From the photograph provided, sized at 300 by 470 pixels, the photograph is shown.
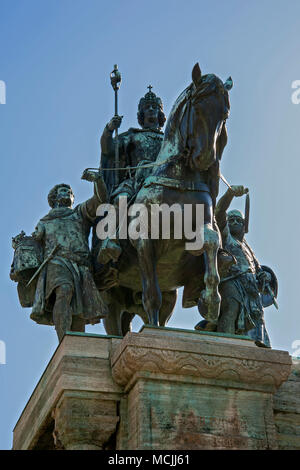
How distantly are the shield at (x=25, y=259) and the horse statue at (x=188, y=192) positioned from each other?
3.81ft

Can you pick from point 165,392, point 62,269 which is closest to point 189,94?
point 62,269

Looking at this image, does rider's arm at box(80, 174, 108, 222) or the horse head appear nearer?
the horse head

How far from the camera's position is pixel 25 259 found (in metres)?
14.3

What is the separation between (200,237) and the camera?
13039 millimetres

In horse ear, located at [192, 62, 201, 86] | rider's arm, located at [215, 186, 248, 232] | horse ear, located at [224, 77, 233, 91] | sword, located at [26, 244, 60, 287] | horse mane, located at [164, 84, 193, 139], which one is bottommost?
sword, located at [26, 244, 60, 287]

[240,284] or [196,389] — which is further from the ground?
[240,284]

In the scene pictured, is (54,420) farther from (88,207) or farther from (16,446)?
(88,207)

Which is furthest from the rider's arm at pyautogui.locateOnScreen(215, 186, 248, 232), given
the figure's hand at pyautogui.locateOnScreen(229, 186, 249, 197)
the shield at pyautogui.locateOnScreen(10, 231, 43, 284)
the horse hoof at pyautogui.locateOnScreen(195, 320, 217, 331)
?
the shield at pyautogui.locateOnScreen(10, 231, 43, 284)

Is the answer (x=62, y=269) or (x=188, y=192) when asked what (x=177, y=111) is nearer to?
(x=188, y=192)

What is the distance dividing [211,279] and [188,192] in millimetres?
1229

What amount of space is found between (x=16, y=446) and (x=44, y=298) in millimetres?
1912

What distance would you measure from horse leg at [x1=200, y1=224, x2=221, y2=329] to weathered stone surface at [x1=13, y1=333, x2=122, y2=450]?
1.38 m

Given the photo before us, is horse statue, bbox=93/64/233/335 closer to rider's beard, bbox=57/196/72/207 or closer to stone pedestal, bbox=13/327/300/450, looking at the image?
stone pedestal, bbox=13/327/300/450

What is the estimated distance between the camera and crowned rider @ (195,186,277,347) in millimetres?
14406
